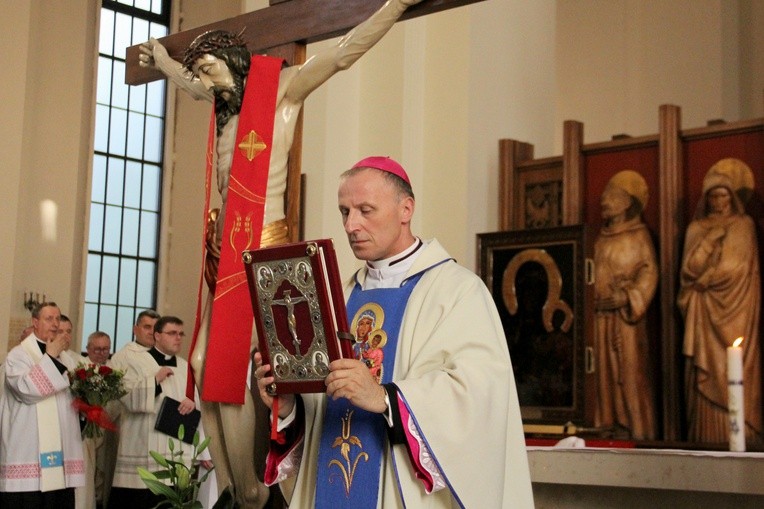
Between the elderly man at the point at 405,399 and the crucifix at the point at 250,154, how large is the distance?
51.1 inches

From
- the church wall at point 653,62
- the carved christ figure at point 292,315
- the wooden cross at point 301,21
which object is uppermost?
the church wall at point 653,62

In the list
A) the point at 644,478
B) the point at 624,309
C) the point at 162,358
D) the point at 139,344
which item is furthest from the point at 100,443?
the point at 644,478

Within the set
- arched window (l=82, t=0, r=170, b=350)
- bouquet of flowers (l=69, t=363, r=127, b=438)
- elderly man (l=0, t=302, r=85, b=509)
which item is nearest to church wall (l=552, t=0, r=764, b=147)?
arched window (l=82, t=0, r=170, b=350)

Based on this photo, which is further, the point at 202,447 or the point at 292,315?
the point at 202,447

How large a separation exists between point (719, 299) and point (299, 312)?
20.1ft

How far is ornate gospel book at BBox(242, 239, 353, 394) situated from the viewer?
3.30 meters

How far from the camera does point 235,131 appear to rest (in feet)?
18.1

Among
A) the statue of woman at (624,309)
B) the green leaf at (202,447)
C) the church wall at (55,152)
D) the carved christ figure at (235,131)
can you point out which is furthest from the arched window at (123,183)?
the green leaf at (202,447)

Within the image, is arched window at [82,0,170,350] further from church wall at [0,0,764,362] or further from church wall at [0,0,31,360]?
church wall at [0,0,31,360]

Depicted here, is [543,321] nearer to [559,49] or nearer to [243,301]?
[243,301]

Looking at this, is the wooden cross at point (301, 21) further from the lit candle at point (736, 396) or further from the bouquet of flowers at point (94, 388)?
the bouquet of flowers at point (94, 388)

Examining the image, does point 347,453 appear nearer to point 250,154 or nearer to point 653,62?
point 250,154

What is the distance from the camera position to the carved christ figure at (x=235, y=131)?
519cm

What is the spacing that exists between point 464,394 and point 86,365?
6550mm
